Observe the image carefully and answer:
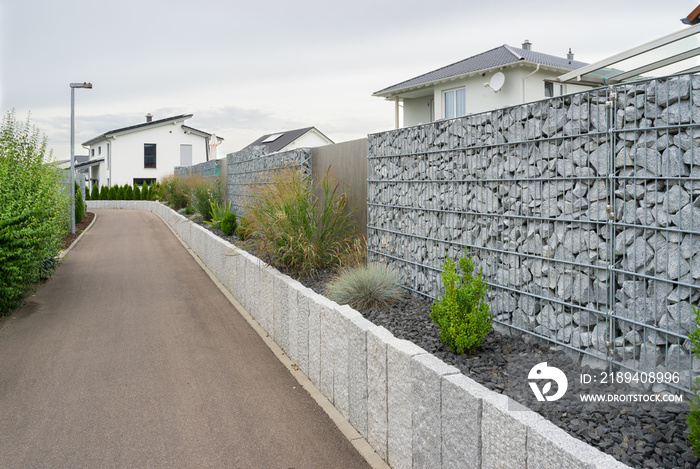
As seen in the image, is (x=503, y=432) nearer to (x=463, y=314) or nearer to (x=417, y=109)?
(x=463, y=314)

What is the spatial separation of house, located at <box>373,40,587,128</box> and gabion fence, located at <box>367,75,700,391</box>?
12.9 meters

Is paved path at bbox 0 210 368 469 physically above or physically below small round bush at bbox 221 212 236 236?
below

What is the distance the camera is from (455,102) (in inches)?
818

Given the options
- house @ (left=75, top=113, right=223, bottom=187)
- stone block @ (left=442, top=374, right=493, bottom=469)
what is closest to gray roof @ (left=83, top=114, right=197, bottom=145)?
house @ (left=75, top=113, right=223, bottom=187)

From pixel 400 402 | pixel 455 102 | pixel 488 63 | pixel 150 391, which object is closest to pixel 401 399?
pixel 400 402

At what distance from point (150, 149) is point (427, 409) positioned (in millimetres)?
44424

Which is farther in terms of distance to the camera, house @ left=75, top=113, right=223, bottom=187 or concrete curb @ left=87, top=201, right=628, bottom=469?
house @ left=75, top=113, right=223, bottom=187

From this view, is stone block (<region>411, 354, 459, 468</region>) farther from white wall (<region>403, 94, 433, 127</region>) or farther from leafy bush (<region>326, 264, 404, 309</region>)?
white wall (<region>403, 94, 433, 127</region>)

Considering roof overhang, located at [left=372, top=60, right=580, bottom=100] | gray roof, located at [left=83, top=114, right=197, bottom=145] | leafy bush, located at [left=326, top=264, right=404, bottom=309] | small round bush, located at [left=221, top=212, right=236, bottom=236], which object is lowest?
leafy bush, located at [left=326, top=264, right=404, bottom=309]

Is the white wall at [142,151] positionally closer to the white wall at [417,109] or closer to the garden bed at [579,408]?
the white wall at [417,109]

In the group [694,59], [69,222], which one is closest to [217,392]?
[694,59]

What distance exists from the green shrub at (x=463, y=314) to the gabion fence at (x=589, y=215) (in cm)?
40

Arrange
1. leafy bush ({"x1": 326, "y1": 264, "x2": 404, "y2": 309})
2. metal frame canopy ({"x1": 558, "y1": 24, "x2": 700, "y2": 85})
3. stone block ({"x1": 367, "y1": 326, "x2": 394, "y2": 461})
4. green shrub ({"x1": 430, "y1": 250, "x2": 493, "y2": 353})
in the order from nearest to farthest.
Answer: stone block ({"x1": 367, "y1": 326, "x2": 394, "y2": 461})
green shrub ({"x1": 430, "y1": 250, "x2": 493, "y2": 353})
leafy bush ({"x1": 326, "y1": 264, "x2": 404, "y2": 309})
metal frame canopy ({"x1": 558, "y1": 24, "x2": 700, "y2": 85})

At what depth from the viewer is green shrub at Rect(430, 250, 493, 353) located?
4.65 metres
